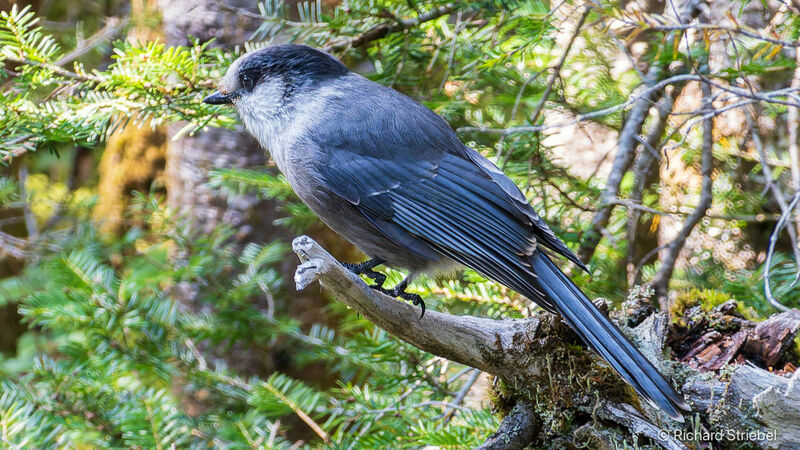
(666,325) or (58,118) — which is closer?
(666,325)

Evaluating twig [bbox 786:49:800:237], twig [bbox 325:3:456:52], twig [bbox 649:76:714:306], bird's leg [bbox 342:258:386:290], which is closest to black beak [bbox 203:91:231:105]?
twig [bbox 325:3:456:52]

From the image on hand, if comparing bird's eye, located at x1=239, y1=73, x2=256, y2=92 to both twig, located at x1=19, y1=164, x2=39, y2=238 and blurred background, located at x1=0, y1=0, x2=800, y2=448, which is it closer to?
blurred background, located at x1=0, y1=0, x2=800, y2=448

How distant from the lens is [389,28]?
2.86 meters

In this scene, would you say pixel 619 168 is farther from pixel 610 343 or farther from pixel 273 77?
pixel 273 77

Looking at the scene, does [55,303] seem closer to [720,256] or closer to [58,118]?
[58,118]

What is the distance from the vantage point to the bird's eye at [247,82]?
2.70 metres

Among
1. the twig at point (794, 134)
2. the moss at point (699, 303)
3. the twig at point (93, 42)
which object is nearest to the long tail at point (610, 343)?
the moss at point (699, 303)

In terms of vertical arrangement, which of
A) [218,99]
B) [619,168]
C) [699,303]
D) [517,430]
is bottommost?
[517,430]

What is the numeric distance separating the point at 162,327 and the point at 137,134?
213 cm

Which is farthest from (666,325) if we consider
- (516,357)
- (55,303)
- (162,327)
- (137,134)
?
(137,134)

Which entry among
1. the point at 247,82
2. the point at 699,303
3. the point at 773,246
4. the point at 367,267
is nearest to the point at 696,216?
the point at 699,303

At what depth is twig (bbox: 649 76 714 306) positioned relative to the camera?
2816mm

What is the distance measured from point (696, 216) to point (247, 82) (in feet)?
6.02

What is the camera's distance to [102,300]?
2.88m
